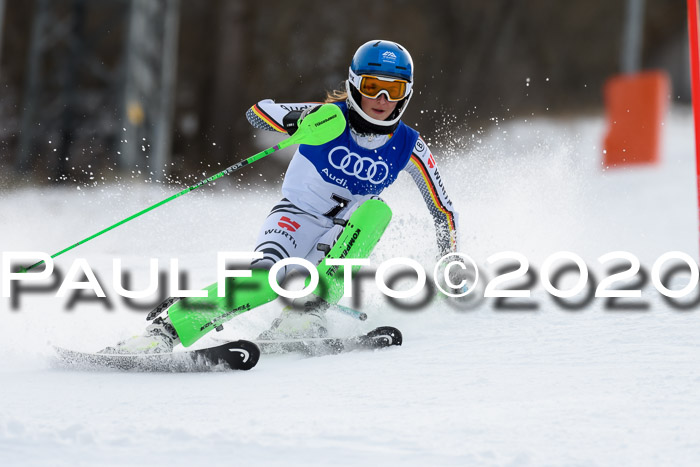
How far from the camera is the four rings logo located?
433 centimetres

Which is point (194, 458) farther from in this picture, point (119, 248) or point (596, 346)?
point (119, 248)

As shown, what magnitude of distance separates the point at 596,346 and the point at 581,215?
13.1 ft

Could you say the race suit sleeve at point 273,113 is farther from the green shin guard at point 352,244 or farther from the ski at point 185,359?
the ski at point 185,359

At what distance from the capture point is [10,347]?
421 cm

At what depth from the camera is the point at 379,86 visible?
4.22 m

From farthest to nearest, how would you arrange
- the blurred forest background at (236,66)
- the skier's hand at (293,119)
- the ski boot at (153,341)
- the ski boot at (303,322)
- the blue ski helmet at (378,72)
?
the blurred forest background at (236,66) → the skier's hand at (293,119) → the blue ski helmet at (378,72) → the ski boot at (303,322) → the ski boot at (153,341)

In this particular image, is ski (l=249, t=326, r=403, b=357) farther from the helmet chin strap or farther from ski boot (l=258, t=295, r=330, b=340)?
the helmet chin strap

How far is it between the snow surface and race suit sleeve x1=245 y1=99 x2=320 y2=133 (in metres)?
0.83

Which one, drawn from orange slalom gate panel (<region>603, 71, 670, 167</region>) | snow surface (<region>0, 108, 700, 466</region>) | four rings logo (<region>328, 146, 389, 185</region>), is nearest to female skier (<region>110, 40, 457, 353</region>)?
four rings logo (<region>328, 146, 389, 185</region>)

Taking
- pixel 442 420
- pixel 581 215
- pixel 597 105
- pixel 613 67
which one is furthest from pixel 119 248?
pixel 613 67

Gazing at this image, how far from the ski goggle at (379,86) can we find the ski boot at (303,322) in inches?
35.8

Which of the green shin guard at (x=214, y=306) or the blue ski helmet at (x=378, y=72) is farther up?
the blue ski helmet at (x=378, y=72)

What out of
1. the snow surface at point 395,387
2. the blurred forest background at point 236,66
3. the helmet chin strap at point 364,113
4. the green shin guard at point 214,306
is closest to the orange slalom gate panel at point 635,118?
the blurred forest background at point 236,66

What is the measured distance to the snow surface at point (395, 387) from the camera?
266 cm
